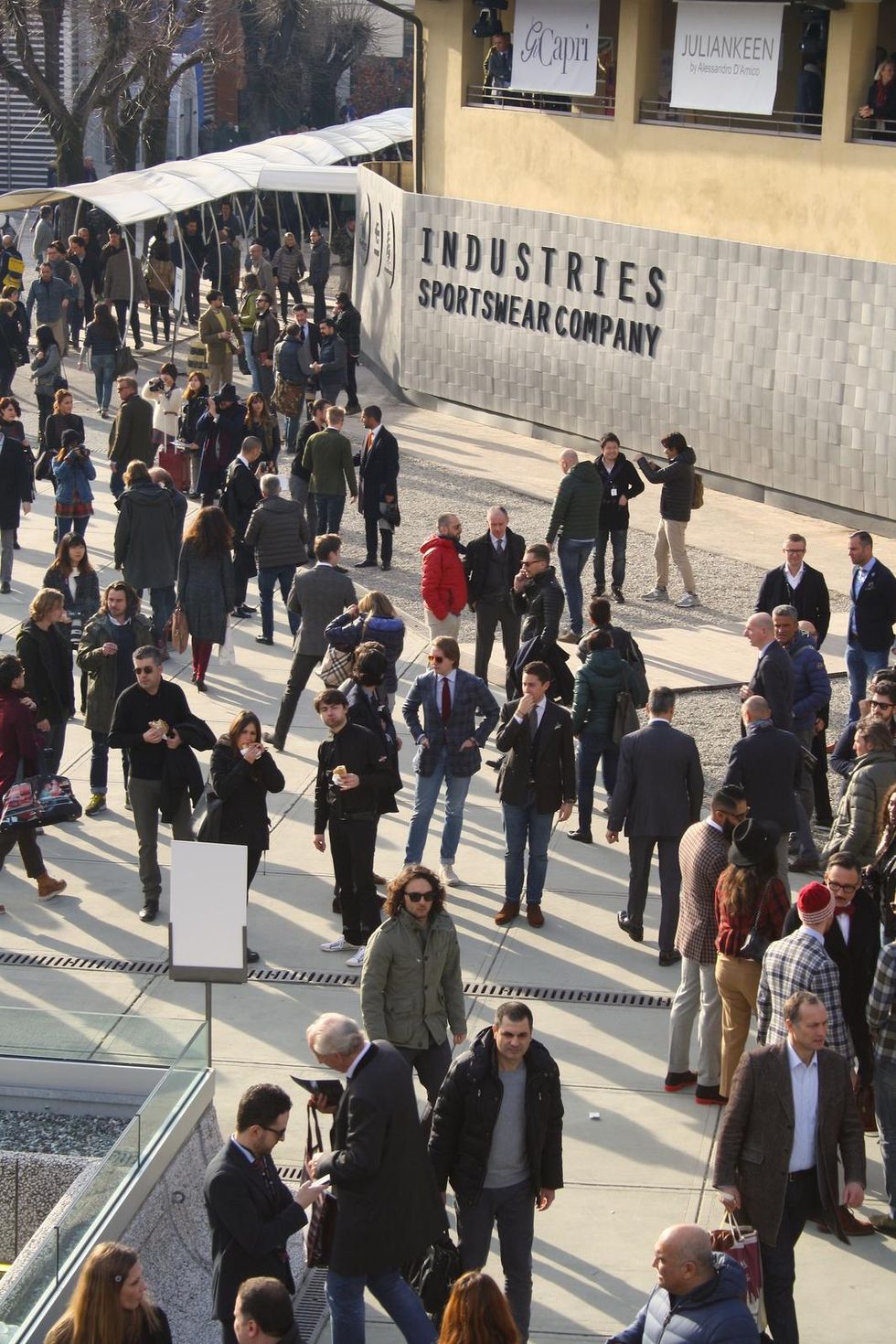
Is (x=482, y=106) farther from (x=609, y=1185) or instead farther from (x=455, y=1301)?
Result: (x=455, y=1301)

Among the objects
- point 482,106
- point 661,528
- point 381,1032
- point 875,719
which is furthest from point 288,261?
point 381,1032

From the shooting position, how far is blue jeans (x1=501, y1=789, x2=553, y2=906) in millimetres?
10852

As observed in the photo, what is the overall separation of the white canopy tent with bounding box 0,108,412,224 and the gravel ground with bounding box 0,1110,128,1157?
2344 centimetres

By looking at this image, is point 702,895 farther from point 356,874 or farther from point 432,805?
point 432,805

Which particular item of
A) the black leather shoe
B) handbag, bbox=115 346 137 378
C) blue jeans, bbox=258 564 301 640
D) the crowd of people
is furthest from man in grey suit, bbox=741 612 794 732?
handbag, bbox=115 346 137 378

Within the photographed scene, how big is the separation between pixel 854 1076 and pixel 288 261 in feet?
87.4

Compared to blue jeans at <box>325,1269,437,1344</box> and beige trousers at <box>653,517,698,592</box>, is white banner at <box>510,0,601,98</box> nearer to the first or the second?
beige trousers at <box>653,517,698,592</box>

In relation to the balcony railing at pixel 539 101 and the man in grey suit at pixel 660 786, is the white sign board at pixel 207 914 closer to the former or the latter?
the man in grey suit at pixel 660 786

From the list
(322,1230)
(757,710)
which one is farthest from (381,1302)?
(757,710)

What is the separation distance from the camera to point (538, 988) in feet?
33.7

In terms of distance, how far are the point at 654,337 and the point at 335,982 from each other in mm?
14597

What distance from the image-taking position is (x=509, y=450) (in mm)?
24734

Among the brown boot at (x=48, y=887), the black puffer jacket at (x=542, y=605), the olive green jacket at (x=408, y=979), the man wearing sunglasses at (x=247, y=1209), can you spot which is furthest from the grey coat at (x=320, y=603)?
the man wearing sunglasses at (x=247, y=1209)

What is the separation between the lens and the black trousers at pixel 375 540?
18312 millimetres
